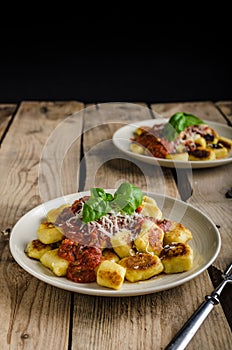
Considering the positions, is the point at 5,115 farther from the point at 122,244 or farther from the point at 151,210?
the point at 122,244

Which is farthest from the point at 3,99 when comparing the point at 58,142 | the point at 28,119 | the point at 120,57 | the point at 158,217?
the point at 158,217

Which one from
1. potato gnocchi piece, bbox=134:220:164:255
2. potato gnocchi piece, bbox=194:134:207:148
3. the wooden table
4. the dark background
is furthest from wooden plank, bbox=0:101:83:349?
the dark background

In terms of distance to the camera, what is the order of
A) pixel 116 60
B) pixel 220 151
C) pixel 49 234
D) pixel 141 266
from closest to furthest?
pixel 141 266, pixel 49 234, pixel 220 151, pixel 116 60

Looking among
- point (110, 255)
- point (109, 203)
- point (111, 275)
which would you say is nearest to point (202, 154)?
point (109, 203)

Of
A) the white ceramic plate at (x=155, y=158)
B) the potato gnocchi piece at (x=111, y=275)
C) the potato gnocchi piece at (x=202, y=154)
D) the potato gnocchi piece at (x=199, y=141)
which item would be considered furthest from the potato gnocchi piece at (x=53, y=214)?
the potato gnocchi piece at (x=199, y=141)

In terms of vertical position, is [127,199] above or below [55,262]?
above

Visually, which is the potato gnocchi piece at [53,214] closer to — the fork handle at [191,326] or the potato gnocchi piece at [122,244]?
the potato gnocchi piece at [122,244]

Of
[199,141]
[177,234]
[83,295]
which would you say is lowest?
[83,295]

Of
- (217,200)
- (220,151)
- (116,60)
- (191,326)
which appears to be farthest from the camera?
(116,60)
